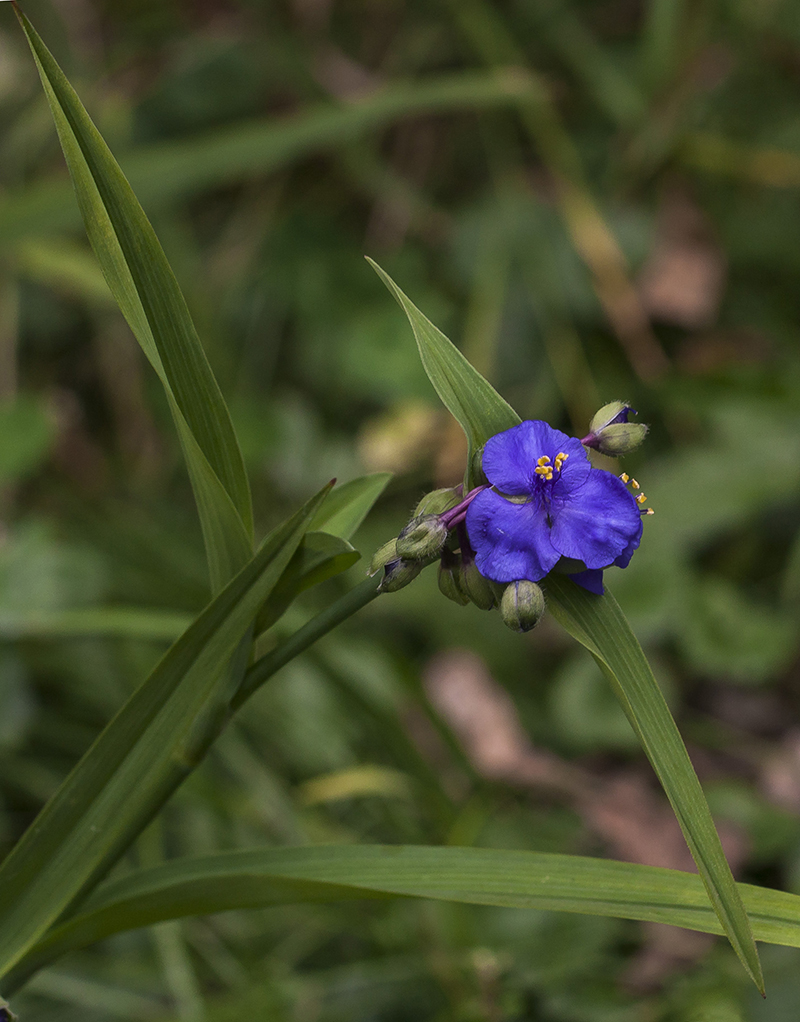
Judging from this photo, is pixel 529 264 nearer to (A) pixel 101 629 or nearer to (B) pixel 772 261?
(B) pixel 772 261

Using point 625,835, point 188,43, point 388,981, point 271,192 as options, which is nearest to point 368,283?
point 271,192

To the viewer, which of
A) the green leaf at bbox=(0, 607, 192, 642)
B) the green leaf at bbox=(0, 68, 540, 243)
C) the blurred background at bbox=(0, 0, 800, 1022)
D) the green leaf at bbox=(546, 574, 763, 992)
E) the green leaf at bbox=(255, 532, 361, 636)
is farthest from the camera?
the green leaf at bbox=(0, 68, 540, 243)

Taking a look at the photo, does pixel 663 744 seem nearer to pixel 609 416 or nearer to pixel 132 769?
pixel 609 416

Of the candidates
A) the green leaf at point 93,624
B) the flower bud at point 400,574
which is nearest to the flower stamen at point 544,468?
the flower bud at point 400,574

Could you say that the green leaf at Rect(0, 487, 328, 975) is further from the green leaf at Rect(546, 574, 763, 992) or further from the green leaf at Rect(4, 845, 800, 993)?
the green leaf at Rect(546, 574, 763, 992)

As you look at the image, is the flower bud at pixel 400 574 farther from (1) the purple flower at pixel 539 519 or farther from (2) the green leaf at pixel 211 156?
(2) the green leaf at pixel 211 156

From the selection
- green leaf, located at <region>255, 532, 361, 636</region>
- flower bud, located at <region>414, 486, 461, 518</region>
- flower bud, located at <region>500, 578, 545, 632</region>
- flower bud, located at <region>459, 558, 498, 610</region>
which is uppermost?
green leaf, located at <region>255, 532, 361, 636</region>

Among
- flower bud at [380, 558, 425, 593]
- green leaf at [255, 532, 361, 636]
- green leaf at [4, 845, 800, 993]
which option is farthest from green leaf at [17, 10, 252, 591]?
green leaf at [4, 845, 800, 993]

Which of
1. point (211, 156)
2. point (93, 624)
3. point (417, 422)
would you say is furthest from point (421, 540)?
point (417, 422)
